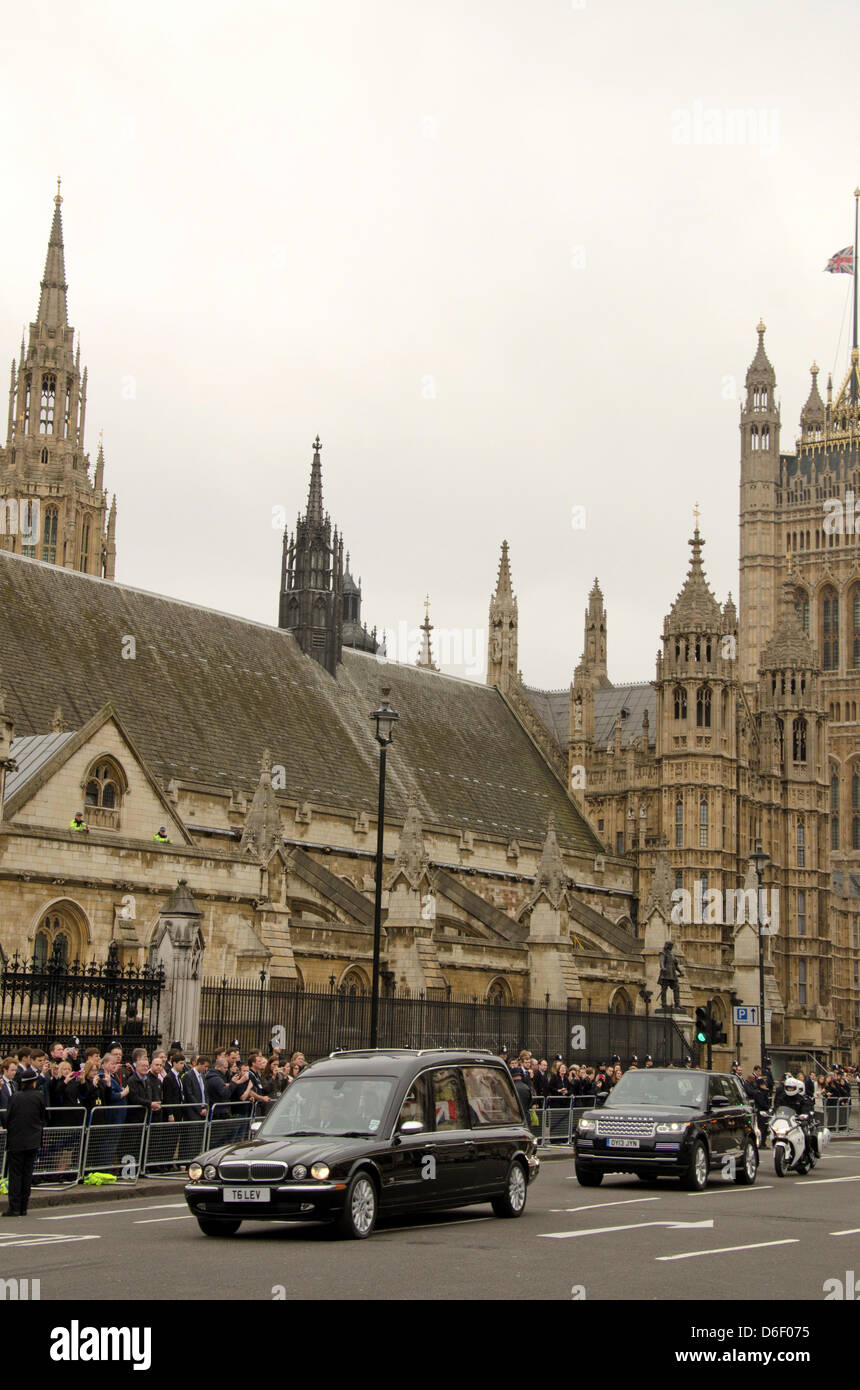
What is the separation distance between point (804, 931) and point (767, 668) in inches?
415

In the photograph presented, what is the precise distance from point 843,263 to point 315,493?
6894cm

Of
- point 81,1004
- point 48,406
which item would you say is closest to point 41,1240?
point 81,1004

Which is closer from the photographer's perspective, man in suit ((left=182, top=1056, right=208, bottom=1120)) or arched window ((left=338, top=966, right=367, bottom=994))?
man in suit ((left=182, top=1056, right=208, bottom=1120))

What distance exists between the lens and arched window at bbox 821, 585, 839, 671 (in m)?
125

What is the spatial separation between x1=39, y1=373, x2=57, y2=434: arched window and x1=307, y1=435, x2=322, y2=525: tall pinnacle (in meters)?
44.9

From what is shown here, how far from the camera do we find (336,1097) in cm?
1570

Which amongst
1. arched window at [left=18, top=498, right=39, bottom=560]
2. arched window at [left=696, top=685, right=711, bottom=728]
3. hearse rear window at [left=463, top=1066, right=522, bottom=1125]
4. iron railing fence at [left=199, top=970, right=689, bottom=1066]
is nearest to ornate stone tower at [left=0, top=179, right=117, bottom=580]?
arched window at [left=18, top=498, right=39, bottom=560]

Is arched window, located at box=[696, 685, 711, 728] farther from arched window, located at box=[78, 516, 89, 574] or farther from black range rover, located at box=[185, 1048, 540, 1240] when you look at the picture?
arched window, located at box=[78, 516, 89, 574]

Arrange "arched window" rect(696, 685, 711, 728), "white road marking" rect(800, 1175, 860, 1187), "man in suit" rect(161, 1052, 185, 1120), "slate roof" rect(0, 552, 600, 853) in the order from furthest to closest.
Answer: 1. "arched window" rect(696, 685, 711, 728)
2. "slate roof" rect(0, 552, 600, 853)
3. "white road marking" rect(800, 1175, 860, 1187)
4. "man in suit" rect(161, 1052, 185, 1120)

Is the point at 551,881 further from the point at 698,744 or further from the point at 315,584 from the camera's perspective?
the point at 698,744

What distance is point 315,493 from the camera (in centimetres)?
5578

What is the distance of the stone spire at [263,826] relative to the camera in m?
36.1

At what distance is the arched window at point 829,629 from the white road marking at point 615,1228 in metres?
111
